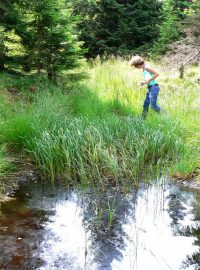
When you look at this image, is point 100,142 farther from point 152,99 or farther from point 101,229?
point 152,99

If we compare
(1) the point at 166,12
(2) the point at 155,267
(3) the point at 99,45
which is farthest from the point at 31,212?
(1) the point at 166,12

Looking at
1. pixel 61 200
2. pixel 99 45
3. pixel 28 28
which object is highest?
pixel 28 28

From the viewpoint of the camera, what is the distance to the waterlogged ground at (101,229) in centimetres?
329

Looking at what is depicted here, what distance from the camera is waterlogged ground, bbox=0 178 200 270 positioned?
10.8 ft

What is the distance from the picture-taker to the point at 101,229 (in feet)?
12.6

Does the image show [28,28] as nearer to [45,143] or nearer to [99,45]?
[45,143]

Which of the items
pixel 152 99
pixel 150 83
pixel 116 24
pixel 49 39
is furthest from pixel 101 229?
pixel 116 24

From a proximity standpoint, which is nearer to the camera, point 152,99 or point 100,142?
point 100,142

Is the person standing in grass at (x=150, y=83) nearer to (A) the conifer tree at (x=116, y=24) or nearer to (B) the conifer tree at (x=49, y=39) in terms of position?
(B) the conifer tree at (x=49, y=39)

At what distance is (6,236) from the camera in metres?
3.66

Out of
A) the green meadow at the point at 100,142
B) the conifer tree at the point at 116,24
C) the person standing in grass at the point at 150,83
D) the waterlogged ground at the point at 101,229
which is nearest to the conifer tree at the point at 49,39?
the person standing in grass at the point at 150,83

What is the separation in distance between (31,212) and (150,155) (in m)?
2.23

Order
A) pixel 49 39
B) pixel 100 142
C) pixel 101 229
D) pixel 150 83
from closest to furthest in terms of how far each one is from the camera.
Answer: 1. pixel 101 229
2. pixel 100 142
3. pixel 150 83
4. pixel 49 39

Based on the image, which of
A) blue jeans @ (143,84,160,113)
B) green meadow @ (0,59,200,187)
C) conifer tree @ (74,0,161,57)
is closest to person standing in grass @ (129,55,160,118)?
blue jeans @ (143,84,160,113)
